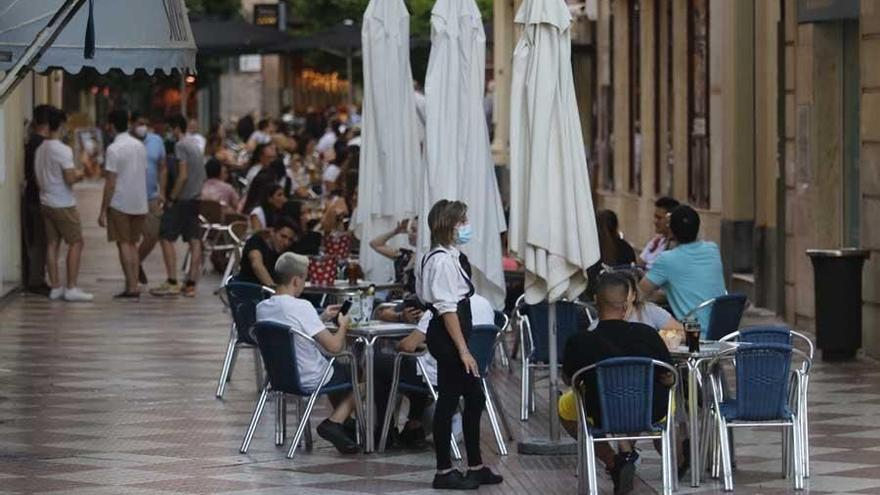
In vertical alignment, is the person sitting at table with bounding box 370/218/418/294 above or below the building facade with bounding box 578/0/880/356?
below

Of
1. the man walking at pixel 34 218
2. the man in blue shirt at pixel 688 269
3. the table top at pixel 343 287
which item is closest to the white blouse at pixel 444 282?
the man in blue shirt at pixel 688 269

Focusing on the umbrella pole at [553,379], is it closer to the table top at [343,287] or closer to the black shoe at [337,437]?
the black shoe at [337,437]

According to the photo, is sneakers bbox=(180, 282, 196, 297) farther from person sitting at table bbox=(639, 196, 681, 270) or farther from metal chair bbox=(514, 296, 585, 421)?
metal chair bbox=(514, 296, 585, 421)

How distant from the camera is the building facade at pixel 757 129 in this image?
1997cm

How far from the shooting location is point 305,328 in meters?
13.0

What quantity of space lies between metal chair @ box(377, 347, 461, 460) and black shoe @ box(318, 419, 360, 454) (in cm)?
22

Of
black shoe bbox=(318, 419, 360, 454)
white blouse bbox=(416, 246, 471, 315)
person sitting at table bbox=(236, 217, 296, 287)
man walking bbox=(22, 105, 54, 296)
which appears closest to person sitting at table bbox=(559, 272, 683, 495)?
white blouse bbox=(416, 246, 471, 315)

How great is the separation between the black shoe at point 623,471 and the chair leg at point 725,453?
465 millimetres

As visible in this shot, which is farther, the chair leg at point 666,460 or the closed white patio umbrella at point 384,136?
the closed white patio umbrella at point 384,136

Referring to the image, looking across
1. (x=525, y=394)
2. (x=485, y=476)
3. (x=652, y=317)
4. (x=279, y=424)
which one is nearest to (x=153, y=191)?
(x=525, y=394)

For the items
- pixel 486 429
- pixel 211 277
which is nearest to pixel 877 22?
pixel 486 429

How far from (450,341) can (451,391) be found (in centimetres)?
28

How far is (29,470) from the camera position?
42.0ft

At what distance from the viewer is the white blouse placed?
11852mm
